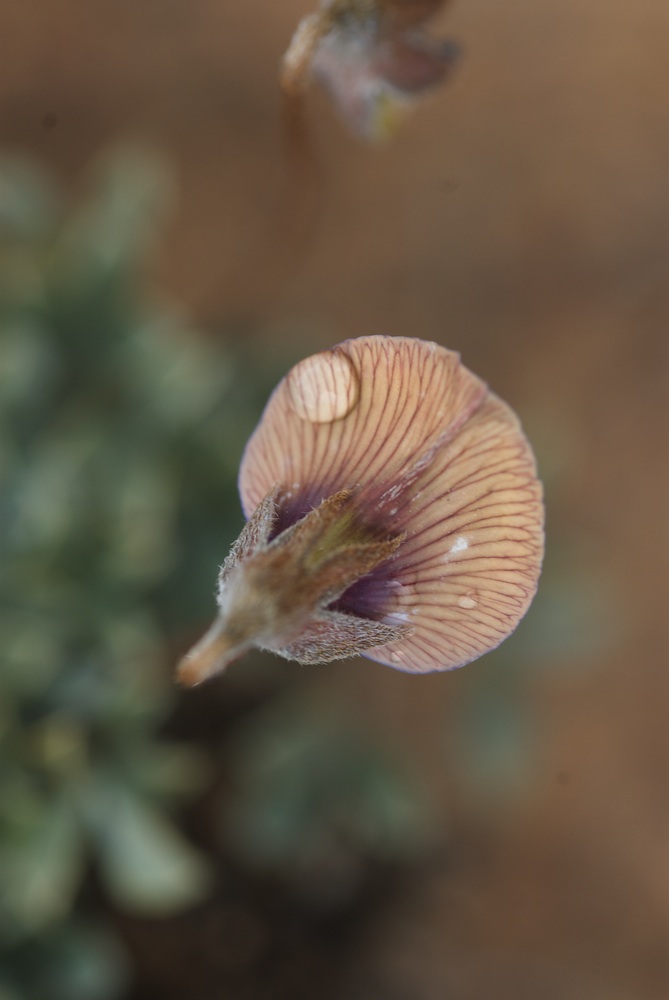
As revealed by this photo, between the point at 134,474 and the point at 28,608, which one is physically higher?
the point at 134,474

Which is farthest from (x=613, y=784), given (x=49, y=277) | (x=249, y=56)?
(x=249, y=56)

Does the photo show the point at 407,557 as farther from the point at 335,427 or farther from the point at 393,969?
the point at 393,969

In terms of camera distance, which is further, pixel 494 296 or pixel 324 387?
pixel 494 296

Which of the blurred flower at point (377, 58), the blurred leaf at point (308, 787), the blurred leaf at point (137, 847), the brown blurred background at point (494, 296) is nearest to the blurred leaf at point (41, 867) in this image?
the blurred leaf at point (137, 847)

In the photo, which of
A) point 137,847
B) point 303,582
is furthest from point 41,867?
point 303,582

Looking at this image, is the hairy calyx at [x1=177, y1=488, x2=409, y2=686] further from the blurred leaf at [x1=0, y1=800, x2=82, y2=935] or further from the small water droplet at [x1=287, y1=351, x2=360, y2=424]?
the blurred leaf at [x1=0, y1=800, x2=82, y2=935]

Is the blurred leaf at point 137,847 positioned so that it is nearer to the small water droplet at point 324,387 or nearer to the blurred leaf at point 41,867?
the blurred leaf at point 41,867

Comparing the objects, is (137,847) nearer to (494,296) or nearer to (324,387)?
(324,387)
